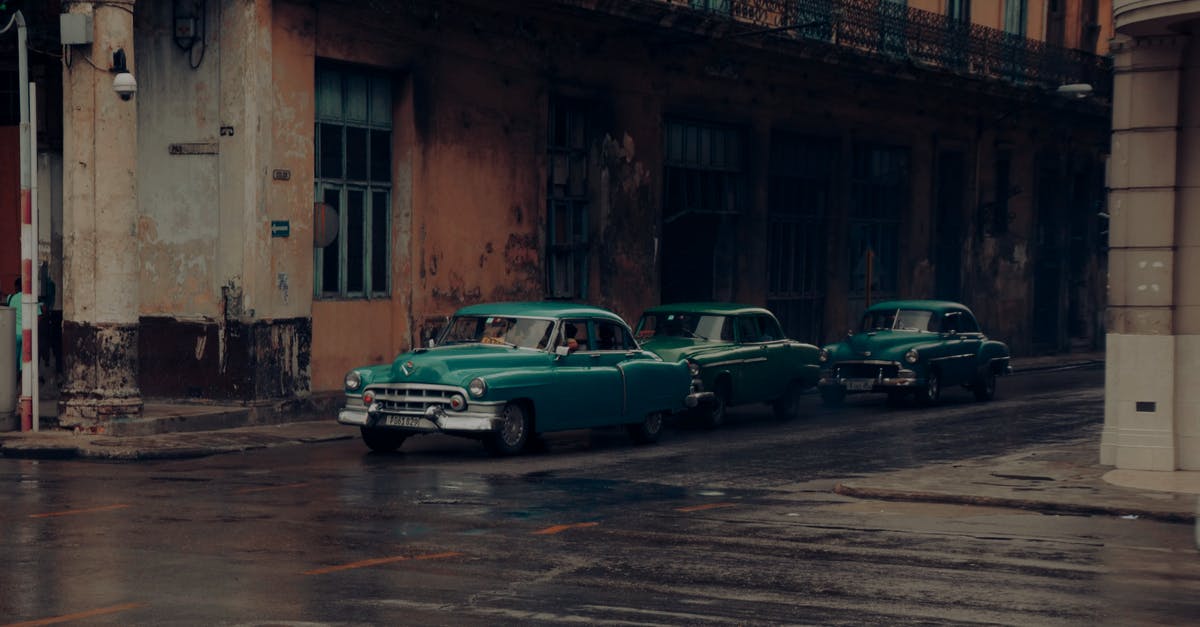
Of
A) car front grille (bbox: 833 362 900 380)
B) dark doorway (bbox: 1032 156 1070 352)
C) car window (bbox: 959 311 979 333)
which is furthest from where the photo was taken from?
dark doorway (bbox: 1032 156 1070 352)

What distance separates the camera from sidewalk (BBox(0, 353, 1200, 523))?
1480 cm

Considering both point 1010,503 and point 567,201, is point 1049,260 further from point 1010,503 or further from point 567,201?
point 1010,503

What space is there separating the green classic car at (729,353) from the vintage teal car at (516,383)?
1.89 m

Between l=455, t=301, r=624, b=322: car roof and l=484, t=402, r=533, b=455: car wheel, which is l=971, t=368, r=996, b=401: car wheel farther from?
l=484, t=402, r=533, b=455: car wheel

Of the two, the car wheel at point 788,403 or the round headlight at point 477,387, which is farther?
the car wheel at point 788,403

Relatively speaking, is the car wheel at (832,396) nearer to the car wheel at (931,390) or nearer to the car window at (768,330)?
the car wheel at (931,390)

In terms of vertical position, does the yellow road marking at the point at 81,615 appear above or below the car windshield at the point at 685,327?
below

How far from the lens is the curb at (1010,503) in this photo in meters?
14.1

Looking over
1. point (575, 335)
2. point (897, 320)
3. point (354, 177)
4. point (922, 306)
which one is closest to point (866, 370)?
point (897, 320)

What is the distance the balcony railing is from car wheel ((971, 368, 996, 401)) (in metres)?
6.56

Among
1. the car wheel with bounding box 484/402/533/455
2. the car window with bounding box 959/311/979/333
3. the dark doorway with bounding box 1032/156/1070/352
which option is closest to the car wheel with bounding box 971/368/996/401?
the car window with bounding box 959/311/979/333

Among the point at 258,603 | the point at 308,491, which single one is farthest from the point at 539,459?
the point at 258,603

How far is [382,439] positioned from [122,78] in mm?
5020

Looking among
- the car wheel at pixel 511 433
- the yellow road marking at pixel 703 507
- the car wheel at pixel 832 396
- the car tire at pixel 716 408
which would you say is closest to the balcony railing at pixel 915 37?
the car wheel at pixel 832 396
